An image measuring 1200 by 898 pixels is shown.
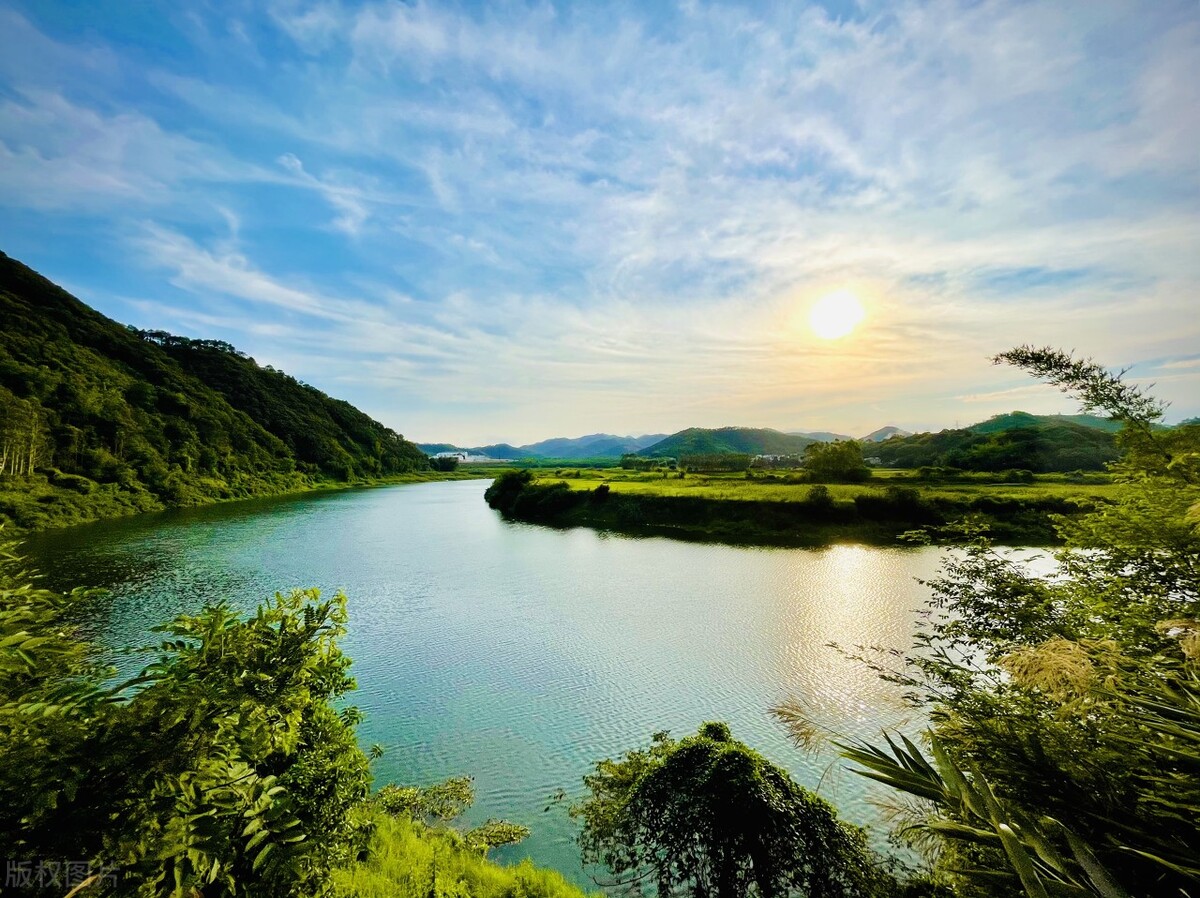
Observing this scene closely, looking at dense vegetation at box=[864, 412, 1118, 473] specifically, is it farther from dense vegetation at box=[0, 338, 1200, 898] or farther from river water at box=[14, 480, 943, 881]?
dense vegetation at box=[0, 338, 1200, 898]

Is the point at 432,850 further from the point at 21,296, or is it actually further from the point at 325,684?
the point at 21,296

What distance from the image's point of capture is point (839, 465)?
232 feet

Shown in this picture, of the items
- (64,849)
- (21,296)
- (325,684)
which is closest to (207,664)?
(64,849)

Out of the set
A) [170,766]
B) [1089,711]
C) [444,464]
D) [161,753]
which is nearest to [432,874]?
Result: [170,766]

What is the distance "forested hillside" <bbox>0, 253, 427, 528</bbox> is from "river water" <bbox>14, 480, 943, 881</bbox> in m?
15.4

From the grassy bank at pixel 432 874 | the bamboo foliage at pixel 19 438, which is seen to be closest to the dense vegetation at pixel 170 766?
the grassy bank at pixel 432 874

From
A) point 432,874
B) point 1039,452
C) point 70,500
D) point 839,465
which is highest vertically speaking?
point 1039,452

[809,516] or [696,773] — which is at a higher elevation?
[809,516]

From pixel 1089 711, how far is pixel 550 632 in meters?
22.0

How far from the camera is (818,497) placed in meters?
50.7

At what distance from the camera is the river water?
14.1 meters

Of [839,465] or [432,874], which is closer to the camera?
[432,874]

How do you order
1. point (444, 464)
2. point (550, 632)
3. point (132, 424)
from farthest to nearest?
point (444, 464) → point (132, 424) → point (550, 632)

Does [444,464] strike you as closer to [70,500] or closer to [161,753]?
[70,500]
